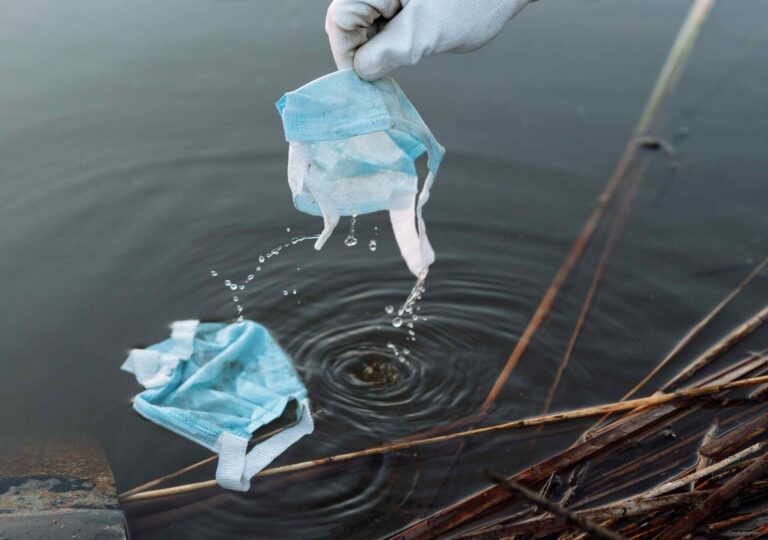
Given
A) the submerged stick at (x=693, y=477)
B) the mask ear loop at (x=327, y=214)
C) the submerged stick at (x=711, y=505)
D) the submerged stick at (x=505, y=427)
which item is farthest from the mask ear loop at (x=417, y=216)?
the submerged stick at (x=711, y=505)

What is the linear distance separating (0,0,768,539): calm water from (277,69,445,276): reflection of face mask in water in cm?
104

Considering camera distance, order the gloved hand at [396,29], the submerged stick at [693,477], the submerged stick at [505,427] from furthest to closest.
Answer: the submerged stick at [505,427]
the gloved hand at [396,29]
the submerged stick at [693,477]

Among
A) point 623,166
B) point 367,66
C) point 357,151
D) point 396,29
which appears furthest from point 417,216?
point 623,166

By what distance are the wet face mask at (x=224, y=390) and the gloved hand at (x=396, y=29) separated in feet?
5.57

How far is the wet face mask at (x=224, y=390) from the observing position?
3.68 meters

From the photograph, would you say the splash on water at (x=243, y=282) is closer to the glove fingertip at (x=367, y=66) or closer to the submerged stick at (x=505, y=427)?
the submerged stick at (x=505, y=427)

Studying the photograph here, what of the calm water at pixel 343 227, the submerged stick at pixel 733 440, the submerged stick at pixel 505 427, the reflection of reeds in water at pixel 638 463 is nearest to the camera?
the reflection of reeds in water at pixel 638 463

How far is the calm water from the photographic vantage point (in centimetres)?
385

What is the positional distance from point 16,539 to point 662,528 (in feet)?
7.14

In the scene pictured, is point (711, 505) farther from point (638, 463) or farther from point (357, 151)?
point (357, 151)

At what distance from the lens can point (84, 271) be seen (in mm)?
4789

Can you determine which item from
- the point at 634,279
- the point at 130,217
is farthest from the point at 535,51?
the point at 130,217

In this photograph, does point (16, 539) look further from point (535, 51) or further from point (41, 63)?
point (535, 51)

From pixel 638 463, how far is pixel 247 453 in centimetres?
166
